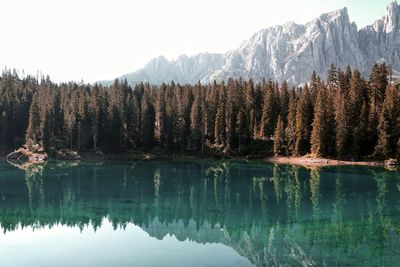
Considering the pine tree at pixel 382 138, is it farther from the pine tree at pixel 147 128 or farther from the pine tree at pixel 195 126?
the pine tree at pixel 147 128

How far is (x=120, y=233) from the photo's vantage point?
133 feet

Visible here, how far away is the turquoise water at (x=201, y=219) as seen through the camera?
32.3 meters

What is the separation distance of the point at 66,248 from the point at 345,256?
22445 mm

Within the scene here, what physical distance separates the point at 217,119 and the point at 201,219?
76.8m

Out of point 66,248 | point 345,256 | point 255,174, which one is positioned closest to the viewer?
point 345,256

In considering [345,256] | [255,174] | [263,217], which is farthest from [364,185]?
[345,256]

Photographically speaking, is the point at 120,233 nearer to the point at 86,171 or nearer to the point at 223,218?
the point at 223,218

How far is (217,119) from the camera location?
121812mm

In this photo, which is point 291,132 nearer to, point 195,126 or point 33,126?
point 195,126

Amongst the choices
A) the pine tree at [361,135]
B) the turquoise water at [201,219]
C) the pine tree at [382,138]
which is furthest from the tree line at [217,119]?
the turquoise water at [201,219]

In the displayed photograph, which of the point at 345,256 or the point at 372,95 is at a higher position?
the point at 372,95

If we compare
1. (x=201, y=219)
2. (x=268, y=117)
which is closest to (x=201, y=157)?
(x=268, y=117)

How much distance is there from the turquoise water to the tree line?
2099 centimetres

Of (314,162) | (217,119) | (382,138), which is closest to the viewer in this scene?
(382,138)
